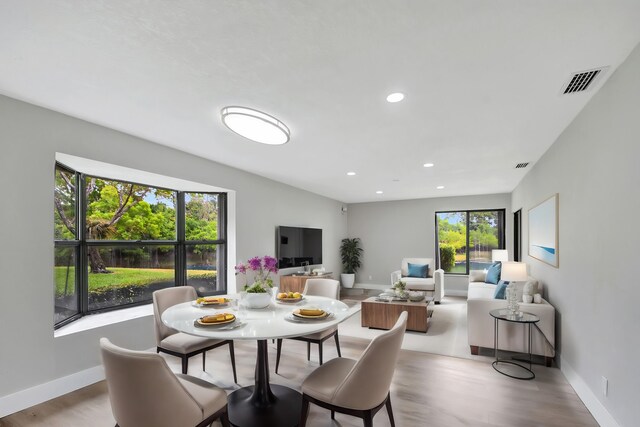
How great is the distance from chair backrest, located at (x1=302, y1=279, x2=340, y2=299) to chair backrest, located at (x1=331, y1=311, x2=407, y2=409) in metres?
1.81

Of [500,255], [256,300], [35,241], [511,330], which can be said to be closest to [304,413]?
[256,300]

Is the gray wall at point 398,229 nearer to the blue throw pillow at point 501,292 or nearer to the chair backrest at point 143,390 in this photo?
the blue throw pillow at point 501,292

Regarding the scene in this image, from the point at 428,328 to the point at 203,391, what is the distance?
383 centimetres

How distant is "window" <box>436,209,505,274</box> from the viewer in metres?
7.54

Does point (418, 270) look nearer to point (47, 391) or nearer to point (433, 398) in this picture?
point (433, 398)

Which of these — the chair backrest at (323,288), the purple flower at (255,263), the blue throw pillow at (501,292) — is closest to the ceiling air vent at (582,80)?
the purple flower at (255,263)

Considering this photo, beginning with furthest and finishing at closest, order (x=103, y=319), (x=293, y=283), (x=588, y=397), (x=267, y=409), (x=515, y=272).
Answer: (x=293, y=283) < (x=515, y=272) < (x=103, y=319) < (x=588, y=397) < (x=267, y=409)

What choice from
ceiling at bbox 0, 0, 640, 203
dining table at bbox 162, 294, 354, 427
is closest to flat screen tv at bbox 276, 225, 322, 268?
ceiling at bbox 0, 0, 640, 203

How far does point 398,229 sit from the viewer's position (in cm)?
843

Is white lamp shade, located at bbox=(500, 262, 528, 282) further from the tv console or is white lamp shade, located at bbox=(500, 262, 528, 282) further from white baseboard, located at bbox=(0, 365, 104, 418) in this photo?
white baseboard, located at bbox=(0, 365, 104, 418)

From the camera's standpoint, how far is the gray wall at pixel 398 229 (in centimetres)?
771

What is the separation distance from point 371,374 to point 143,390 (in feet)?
3.66

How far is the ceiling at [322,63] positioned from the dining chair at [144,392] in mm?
1586

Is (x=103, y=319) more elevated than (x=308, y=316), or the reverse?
(x=308, y=316)
